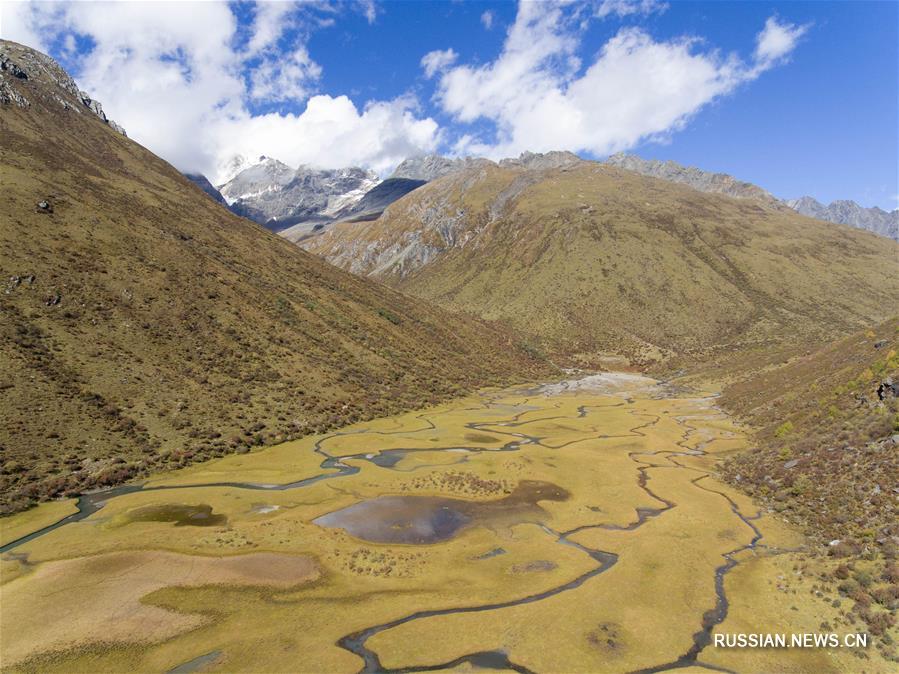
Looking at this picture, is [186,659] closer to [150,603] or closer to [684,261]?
[150,603]

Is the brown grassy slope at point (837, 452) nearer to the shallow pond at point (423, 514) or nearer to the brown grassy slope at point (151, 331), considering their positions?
the shallow pond at point (423, 514)

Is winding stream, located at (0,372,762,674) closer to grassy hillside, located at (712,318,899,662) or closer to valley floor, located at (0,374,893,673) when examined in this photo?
valley floor, located at (0,374,893,673)

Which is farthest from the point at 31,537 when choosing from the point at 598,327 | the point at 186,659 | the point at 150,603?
the point at 598,327

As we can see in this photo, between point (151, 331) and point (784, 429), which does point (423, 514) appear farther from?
point (151, 331)

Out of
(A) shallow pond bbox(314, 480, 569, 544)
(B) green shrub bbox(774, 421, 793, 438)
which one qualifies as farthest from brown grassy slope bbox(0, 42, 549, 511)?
(B) green shrub bbox(774, 421, 793, 438)

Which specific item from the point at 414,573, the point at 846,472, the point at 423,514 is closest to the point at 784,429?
the point at 846,472
